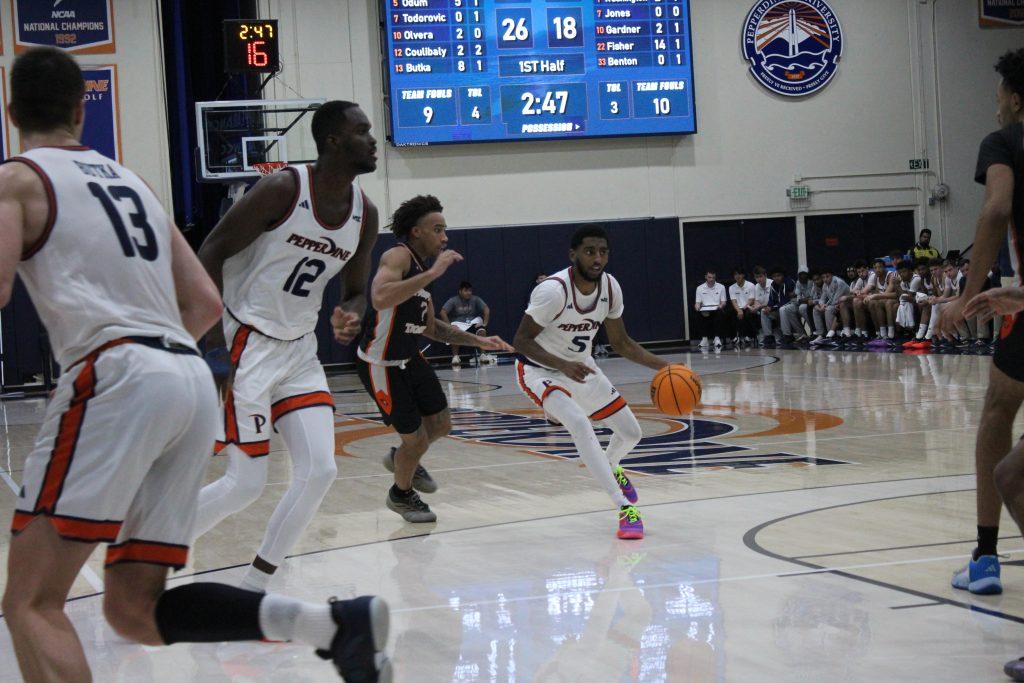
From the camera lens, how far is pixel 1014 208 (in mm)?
3977

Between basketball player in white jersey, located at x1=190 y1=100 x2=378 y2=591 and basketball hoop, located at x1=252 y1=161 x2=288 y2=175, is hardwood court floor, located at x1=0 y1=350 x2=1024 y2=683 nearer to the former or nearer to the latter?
basketball player in white jersey, located at x1=190 y1=100 x2=378 y2=591

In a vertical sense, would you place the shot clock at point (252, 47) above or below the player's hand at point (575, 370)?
above


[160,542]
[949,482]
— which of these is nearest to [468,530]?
[949,482]

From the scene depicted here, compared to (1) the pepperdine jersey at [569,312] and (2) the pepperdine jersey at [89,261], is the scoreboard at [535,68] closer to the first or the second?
(1) the pepperdine jersey at [569,312]

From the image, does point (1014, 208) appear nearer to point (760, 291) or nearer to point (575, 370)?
point (575, 370)

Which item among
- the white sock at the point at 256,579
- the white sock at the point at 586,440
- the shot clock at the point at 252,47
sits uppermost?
the shot clock at the point at 252,47

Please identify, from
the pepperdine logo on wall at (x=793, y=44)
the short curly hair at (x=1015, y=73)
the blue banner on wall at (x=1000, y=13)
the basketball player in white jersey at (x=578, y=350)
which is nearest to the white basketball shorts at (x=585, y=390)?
the basketball player in white jersey at (x=578, y=350)

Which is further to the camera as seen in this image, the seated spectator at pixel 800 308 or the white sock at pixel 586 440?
the seated spectator at pixel 800 308

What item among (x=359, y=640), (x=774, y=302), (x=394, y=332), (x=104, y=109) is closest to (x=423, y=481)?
(x=394, y=332)

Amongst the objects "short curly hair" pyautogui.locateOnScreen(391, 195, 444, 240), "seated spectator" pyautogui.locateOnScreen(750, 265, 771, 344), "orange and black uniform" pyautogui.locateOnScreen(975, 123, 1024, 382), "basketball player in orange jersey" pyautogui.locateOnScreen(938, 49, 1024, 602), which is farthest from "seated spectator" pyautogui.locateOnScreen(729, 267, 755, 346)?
"orange and black uniform" pyautogui.locateOnScreen(975, 123, 1024, 382)

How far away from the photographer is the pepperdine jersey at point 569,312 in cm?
617

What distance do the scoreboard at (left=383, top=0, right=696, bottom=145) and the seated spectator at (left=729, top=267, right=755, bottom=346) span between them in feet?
10.5

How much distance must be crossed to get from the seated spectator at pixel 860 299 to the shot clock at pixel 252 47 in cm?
1010

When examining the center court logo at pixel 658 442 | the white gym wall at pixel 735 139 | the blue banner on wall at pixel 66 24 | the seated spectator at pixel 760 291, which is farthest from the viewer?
the seated spectator at pixel 760 291
